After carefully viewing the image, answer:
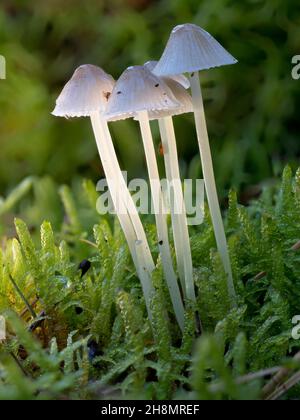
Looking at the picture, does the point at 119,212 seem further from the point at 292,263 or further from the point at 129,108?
the point at 292,263

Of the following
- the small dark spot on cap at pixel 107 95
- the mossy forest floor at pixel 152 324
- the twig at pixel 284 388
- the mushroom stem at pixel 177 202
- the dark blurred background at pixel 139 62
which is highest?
the dark blurred background at pixel 139 62

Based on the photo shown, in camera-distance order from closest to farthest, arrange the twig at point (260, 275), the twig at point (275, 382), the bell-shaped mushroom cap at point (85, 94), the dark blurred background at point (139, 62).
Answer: the twig at point (275, 382), the bell-shaped mushroom cap at point (85, 94), the twig at point (260, 275), the dark blurred background at point (139, 62)

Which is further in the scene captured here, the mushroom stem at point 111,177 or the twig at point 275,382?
the mushroom stem at point 111,177

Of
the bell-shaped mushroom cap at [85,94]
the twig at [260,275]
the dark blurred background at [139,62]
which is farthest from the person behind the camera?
the dark blurred background at [139,62]

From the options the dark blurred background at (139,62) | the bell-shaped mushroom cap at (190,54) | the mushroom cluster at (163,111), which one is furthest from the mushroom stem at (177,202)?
the dark blurred background at (139,62)

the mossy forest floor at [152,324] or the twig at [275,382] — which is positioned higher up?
the mossy forest floor at [152,324]

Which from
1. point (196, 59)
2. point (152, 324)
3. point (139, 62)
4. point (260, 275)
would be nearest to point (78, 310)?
point (152, 324)

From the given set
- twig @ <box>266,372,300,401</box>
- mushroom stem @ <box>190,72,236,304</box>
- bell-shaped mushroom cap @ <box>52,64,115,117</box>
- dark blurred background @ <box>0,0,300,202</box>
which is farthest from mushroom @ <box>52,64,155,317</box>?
dark blurred background @ <box>0,0,300,202</box>

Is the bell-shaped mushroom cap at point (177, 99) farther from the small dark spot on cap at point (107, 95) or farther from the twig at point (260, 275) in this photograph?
the twig at point (260, 275)

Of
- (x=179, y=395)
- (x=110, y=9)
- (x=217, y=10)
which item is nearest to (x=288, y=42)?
(x=217, y=10)

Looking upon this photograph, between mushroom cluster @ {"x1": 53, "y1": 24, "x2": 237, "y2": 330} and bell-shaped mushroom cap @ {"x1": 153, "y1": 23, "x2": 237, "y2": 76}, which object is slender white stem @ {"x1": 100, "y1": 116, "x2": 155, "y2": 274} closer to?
mushroom cluster @ {"x1": 53, "y1": 24, "x2": 237, "y2": 330}
